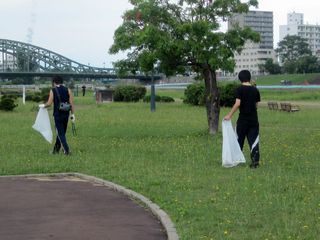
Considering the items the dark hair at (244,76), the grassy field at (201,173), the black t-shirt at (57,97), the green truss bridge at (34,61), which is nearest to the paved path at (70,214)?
the grassy field at (201,173)

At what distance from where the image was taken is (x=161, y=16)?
15.9 meters

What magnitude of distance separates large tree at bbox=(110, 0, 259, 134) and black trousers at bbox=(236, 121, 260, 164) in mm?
5297

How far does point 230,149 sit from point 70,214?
12.8 ft

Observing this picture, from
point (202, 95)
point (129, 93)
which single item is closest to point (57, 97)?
point (202, 95)

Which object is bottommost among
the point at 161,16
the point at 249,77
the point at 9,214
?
the point at 9,214

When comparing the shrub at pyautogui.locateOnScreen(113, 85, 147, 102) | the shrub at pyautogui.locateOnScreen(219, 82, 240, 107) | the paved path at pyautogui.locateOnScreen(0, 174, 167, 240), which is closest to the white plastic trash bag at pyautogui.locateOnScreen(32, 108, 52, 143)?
the paved path at pyautogui.locateOnScreen(0, 174, 167, 240)

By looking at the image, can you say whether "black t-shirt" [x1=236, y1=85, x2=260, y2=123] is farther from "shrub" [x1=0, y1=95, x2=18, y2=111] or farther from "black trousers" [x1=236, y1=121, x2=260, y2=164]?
"shrub" [x1=0, y1=95, x2=18, y2=111]

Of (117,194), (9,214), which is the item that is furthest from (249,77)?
(9,214)

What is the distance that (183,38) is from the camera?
15.6 m

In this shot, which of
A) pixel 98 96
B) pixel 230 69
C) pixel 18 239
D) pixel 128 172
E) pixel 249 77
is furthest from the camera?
pixel 98 96

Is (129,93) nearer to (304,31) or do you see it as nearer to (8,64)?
(8,64)

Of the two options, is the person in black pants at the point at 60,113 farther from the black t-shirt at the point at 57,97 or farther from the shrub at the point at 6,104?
the shrub at the point at 6,104

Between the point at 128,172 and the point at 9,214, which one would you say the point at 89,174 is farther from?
the point at 9,214

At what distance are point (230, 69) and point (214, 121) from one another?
1.56 metres
